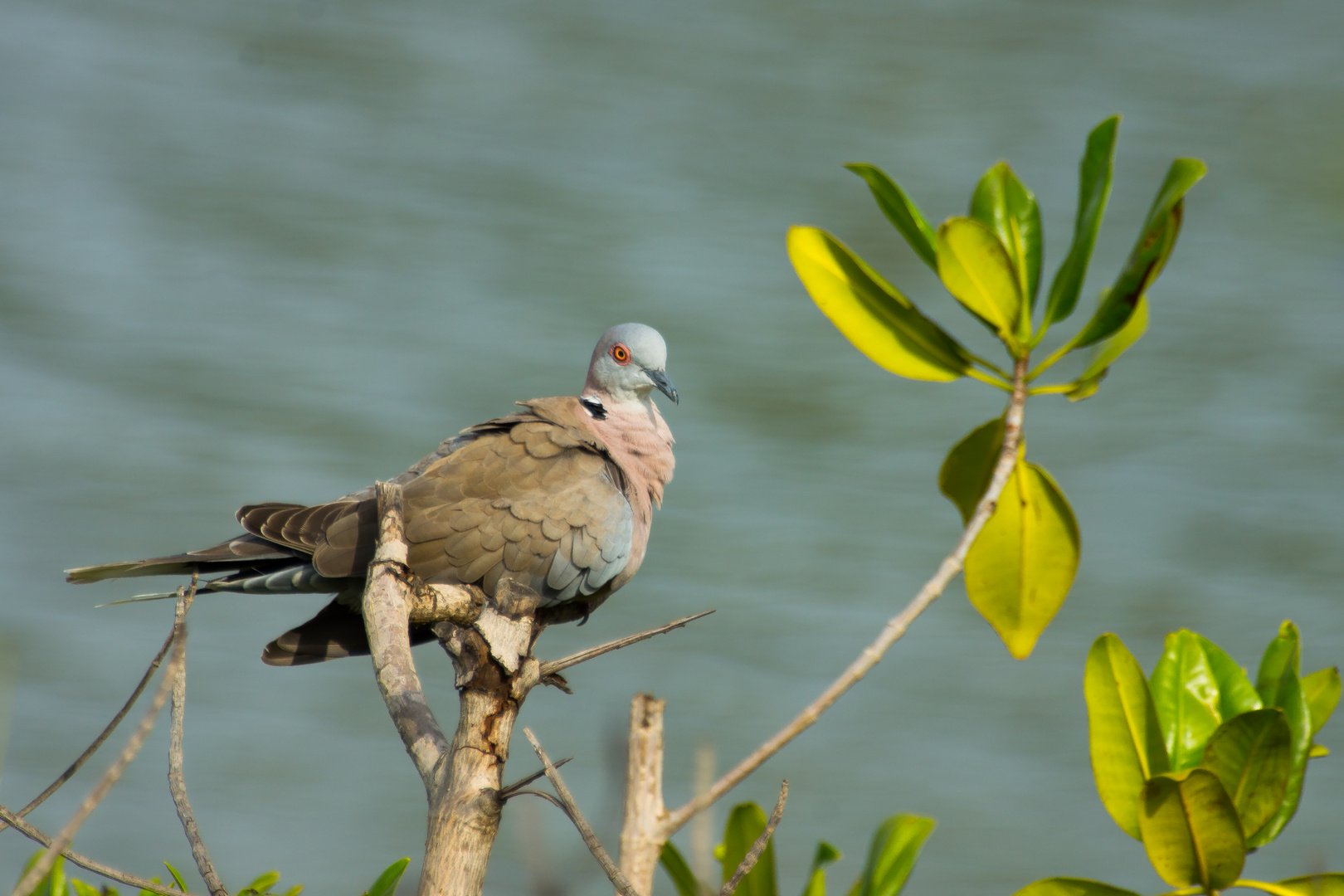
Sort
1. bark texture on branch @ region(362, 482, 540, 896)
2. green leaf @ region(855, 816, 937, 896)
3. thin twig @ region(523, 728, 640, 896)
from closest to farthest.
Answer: thin twig @ region(523, 728, 640, 896) < bark texture on branch @ region(362, 482, 540, 896) < green leaf @ region(855, 816, 937, 896)

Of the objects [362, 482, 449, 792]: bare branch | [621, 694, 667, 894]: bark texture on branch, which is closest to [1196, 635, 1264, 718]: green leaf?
[621, 694, 667, 894]: bark texture on branch

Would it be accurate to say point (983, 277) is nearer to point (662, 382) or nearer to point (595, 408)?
point (662, 382)

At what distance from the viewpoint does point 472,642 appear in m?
1.63

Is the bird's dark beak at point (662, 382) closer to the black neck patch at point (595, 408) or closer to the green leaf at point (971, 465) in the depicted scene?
the black neck patch at point (595, 408)

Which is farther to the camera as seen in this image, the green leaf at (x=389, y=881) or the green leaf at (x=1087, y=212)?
the green leaf at (x=389, y=881)

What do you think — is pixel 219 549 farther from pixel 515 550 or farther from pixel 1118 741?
pixel 1118 741

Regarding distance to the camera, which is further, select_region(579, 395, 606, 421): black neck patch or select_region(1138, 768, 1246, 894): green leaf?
select_region(579, 395, 606, 421): black neck patch

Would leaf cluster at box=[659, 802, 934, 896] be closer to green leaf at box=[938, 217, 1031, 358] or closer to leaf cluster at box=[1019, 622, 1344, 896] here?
leaf cluster at box=[1019, 622, 1344, 896]

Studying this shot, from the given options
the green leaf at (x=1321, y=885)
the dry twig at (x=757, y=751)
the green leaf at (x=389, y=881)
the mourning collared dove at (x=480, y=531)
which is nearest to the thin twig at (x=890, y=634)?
the dry twig at (x=757, y=751)

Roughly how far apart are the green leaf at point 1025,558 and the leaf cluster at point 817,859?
52 cm

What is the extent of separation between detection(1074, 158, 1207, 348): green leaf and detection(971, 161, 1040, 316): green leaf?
0.16m

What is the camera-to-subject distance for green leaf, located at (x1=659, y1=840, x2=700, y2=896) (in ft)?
6.78

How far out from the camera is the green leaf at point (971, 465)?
5.67 ft

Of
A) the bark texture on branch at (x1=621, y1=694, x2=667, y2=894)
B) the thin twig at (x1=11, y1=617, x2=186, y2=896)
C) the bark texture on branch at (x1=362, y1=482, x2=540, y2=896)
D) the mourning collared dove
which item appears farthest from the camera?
the mourning collared dove
